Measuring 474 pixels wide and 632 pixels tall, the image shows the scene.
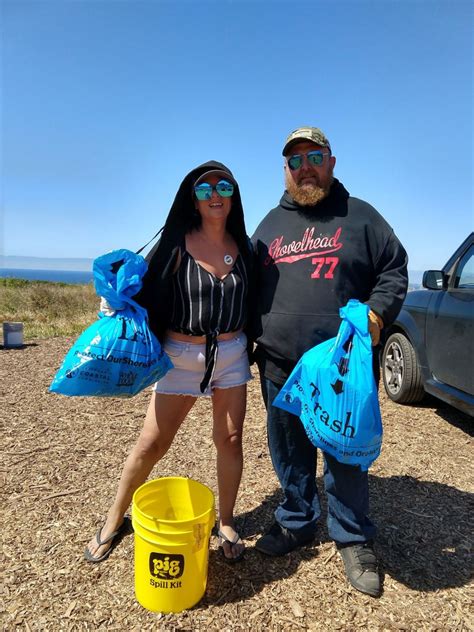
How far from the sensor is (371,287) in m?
2.45

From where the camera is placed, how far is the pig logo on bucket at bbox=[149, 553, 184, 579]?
2049 mm

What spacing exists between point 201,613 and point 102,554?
0.67 m

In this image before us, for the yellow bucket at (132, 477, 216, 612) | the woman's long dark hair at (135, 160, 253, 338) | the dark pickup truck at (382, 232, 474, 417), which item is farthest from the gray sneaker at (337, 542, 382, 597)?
the dark pickup truck at (382, 232, 474, 417)

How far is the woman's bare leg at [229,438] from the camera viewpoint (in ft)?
8.13

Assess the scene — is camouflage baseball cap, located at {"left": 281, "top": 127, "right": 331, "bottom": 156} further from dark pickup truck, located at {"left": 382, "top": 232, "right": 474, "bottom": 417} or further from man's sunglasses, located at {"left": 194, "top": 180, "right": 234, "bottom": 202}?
dark pickup truck, located at {"left": 382, "top": 232, "right": 474, "bottom": 417}

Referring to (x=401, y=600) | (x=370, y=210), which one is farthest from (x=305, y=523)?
(x=370, y=210)

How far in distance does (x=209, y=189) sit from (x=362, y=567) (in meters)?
2.10

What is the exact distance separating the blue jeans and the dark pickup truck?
1926mm

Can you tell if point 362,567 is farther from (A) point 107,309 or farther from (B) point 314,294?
(A) point 107,309

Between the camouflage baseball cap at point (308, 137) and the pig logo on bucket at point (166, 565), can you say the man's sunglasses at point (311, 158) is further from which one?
the pig logo on bucket at point (166, 565)

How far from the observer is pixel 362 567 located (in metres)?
2.39

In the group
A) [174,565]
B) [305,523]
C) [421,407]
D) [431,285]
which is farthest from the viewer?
[421,407]

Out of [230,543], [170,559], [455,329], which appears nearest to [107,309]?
[170,559]

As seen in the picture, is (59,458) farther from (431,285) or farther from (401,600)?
(431,285)
